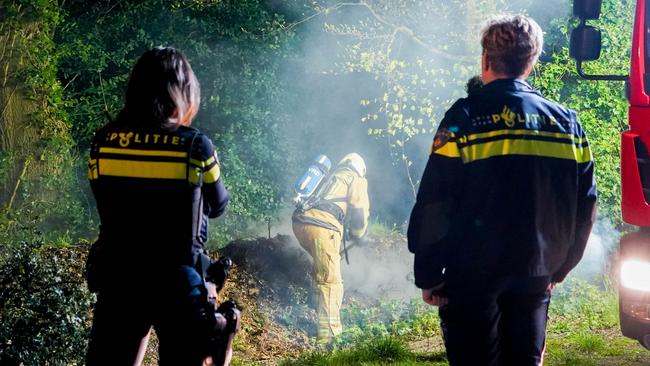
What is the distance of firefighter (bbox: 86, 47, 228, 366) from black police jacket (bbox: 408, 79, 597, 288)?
0.89 m

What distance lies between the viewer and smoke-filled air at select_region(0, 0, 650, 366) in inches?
123

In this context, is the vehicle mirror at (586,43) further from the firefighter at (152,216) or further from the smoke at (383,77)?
the smoke at (383,77)

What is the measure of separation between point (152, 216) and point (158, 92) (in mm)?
502

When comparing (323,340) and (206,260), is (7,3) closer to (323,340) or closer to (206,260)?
(323,340)

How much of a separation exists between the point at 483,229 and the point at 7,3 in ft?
28.0

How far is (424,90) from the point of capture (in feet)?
35.0

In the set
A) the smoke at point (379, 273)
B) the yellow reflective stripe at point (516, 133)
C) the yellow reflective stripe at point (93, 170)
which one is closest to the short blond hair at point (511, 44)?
the yellow reflective stripe at point (516, 133)

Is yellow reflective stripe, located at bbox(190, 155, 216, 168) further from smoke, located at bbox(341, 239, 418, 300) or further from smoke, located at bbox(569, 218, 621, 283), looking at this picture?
smoke, located at bbox(569, 218, 621, 283)

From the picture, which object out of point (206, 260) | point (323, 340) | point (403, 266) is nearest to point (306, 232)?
point (323, 340)

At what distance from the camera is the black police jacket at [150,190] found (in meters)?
3.13

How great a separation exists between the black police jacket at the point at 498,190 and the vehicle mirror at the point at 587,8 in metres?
2.29

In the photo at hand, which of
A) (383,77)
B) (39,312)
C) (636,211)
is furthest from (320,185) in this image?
(636,211)

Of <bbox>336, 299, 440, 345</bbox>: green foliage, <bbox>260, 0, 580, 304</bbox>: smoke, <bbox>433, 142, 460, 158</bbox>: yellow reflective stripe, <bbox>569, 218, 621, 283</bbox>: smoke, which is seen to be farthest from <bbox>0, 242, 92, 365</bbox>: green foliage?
<bbox>569, 218, 621, 283</bbox>: smoke

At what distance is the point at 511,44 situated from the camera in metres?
3.17
